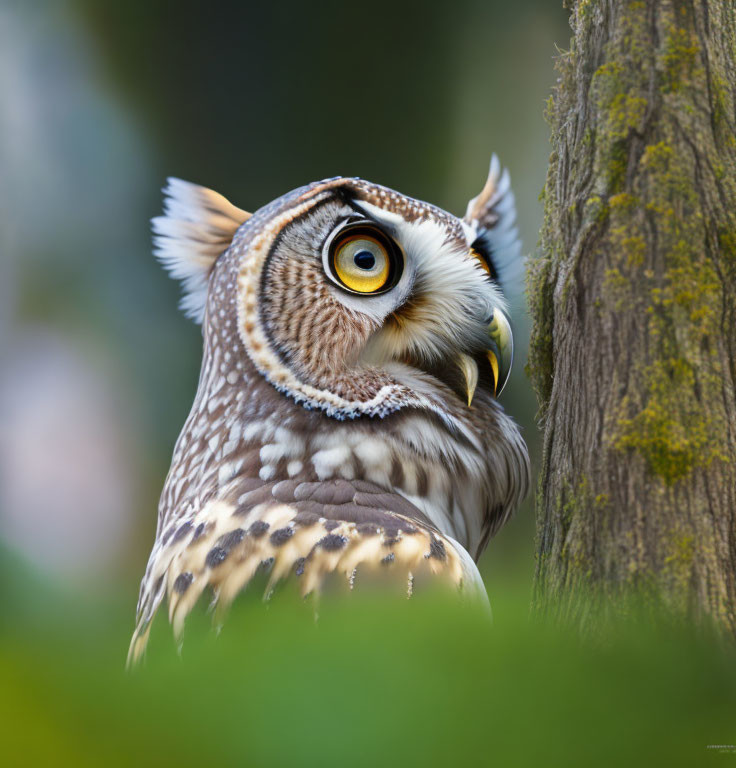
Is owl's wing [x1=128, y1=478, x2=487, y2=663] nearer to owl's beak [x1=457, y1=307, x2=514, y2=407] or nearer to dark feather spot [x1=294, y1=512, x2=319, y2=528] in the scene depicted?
dark feather spot [x1=294, y1=512, x2=319, y2=528]

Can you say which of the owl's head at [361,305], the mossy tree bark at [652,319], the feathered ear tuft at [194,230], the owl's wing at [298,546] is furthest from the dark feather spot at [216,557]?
the feathered ear tuft at [194,230]

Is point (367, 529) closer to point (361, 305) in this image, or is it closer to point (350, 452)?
point (350, 452)

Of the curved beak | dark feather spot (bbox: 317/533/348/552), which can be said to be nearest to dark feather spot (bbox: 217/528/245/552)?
dark feather spot (bbox: 317/533/348/552)

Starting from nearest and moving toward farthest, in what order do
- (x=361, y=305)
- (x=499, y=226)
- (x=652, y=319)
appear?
(x=652, y=319), (x=361, y=305), (x=499, y=226)

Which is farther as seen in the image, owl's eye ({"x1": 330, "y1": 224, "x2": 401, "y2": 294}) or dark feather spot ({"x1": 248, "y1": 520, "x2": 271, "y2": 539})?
owl's eye ({"x1": 330, "y1": 224, "x2": 401, "y2": 294})

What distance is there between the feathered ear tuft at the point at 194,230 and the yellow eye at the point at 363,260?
37 centimetres

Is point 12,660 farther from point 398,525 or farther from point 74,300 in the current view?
point 74,300

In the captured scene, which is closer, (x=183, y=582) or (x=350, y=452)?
(x=183, y=582)

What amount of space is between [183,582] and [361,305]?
21.2 inches

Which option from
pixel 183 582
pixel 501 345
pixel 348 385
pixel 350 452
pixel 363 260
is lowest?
pixel 183 582

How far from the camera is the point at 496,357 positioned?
53.6 inches

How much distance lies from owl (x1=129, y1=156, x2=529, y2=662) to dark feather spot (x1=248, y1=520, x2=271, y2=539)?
0.01m

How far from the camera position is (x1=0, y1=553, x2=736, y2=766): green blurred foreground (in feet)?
0.95

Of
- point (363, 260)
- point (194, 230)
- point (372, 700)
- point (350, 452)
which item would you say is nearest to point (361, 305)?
point (363, 260)
